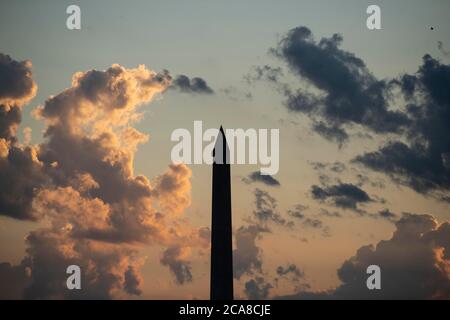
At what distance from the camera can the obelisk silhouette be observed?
75062mm

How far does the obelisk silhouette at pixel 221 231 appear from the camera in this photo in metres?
75.1

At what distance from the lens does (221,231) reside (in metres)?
75.2

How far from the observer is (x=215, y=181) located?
75.1 metres
